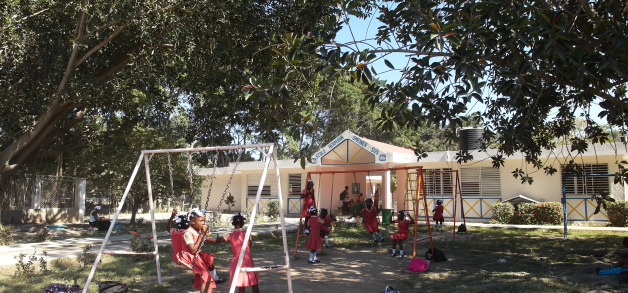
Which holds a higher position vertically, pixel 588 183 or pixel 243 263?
pixel 588 183

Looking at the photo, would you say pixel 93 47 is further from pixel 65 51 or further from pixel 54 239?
pixel 54 239

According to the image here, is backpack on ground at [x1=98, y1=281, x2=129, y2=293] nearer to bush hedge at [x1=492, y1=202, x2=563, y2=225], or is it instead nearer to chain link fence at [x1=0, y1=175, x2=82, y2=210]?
chain link fence at [x1=0, y1=175, x2=82, y2=210]

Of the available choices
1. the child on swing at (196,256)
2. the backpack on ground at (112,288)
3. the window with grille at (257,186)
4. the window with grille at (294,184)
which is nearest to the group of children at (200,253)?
the child on swing at (196,256)

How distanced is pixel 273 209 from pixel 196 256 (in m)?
17.6

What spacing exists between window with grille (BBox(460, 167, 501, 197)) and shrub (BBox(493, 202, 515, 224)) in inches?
33.4

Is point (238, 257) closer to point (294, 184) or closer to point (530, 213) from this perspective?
point (530, 213)

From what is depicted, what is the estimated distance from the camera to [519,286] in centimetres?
696

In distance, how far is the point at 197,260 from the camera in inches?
223

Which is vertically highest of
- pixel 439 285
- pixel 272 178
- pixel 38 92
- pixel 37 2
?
pixel 37 2

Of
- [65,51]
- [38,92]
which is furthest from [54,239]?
[65,51]

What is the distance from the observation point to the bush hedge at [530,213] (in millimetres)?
17969

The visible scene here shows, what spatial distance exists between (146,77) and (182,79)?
128 cm

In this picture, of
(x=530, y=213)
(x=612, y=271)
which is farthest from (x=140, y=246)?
(x=530, y=213)

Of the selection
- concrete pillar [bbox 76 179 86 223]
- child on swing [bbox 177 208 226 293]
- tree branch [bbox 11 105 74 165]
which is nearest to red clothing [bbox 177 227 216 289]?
child on swing [bbox 177 208 226 293]
